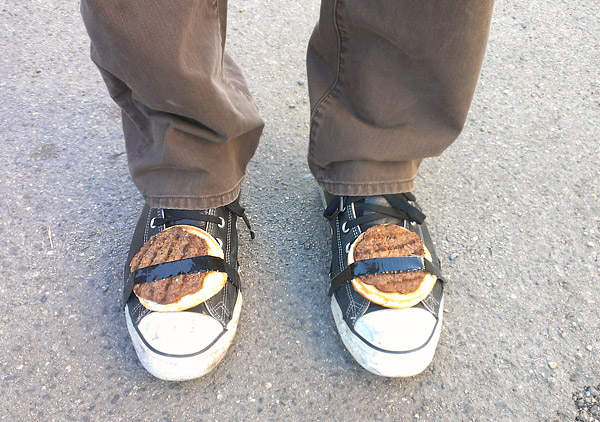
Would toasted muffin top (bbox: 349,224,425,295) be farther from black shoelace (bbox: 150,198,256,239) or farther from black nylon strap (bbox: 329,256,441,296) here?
black shoelace (bbox: 150,198,256,239)

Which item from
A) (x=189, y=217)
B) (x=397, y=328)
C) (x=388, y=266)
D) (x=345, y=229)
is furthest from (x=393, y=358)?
(x=189, y=217)

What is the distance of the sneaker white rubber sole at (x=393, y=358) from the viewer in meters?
1.01

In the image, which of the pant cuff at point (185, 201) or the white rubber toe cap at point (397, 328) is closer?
the white rubber toe cap at point (397, 328)

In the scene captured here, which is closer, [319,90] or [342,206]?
[319,90]

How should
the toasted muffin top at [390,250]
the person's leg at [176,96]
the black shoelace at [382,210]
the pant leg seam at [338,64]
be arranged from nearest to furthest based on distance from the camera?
the person's leg at [176,96], the pant leg seam at [338,64], the toasted muffin top at [390,250], the black shoelace at [382,210]

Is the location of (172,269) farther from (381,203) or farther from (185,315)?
(381,203)

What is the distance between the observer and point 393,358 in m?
1.01

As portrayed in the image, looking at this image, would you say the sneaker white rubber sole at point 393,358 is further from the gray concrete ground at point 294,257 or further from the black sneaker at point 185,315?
the black sneaker at point 185,315

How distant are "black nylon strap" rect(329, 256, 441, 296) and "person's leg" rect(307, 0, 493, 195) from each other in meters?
0.17

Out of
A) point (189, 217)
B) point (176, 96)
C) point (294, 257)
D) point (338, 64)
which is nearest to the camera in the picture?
point (176, 96)

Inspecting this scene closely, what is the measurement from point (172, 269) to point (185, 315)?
0.36 feet

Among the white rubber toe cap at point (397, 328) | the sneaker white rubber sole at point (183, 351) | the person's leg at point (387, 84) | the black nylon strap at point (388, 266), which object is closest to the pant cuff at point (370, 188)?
the person's leg at point (387, 84)

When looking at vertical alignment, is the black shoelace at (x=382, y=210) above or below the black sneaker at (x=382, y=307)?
above

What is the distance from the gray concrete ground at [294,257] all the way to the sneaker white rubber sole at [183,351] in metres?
0.06
